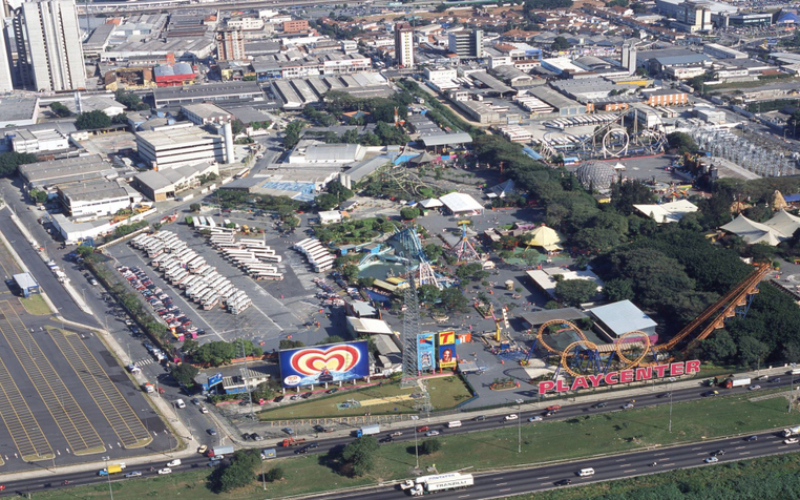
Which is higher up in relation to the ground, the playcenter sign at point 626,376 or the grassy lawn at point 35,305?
the grassy lawn at point 35,305

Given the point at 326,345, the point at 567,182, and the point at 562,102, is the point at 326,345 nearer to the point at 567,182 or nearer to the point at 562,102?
the point at 567,182

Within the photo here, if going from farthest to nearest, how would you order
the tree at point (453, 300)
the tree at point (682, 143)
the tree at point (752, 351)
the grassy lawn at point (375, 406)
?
the tree at point (682, 143) → the tree at point (453, 300) → the tree at point (752, 351) → the grassy lawn at point (375, 406)

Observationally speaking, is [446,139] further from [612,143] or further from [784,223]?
[784,223]

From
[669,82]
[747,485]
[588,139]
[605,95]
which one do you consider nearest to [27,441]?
[747,485]

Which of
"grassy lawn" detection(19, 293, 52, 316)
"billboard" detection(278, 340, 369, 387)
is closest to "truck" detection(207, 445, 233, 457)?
"billboard" detection(278, 340, 369, 387)

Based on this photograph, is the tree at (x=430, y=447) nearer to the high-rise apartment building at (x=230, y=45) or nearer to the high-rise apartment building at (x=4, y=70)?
the high-rise apartment building at (x=4, y=70)

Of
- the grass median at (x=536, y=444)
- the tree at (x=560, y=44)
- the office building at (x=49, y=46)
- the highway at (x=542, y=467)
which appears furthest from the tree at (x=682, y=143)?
the office building at (x=49, y=46)
